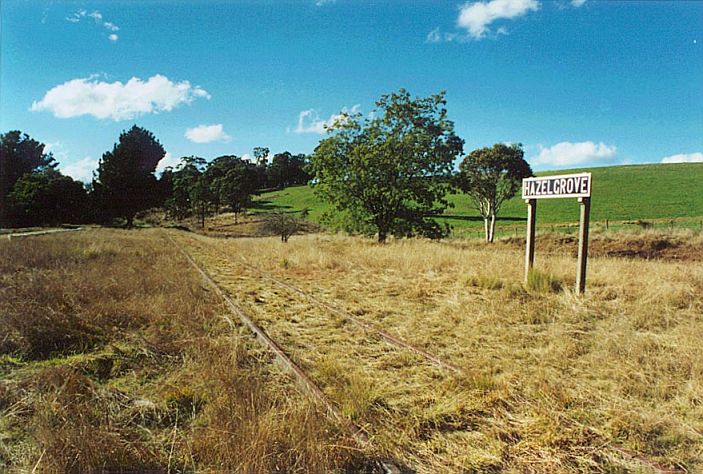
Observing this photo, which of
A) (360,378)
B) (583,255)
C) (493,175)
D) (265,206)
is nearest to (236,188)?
(265,206)

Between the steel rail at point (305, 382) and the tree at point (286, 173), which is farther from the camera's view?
the tree at point (286, 173)

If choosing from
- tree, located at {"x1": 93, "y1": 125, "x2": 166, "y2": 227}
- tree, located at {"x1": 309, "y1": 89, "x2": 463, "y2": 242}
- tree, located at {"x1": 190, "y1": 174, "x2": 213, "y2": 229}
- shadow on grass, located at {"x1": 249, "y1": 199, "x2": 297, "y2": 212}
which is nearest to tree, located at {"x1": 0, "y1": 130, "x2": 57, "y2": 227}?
tree, located at {"x1": 93, "y1": 125, "x2": 166, "y2": 227}

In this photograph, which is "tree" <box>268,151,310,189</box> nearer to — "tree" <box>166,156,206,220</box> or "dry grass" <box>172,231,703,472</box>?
"tree" <box>166,156,206,220</box>

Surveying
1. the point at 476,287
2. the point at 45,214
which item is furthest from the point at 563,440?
the point at 45,214

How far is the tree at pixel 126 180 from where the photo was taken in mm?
56406

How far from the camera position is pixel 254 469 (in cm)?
276

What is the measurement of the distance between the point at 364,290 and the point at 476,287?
246 centimetres

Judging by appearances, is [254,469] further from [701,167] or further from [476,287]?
[701,167]

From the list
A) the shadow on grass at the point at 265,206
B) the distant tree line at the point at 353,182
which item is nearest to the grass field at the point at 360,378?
the distant tree line at the point at 353,182

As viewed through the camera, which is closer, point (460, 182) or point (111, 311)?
point (111, 311)

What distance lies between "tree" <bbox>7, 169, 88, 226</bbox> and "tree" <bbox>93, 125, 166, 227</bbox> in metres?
2.78

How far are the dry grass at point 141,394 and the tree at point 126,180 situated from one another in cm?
5348

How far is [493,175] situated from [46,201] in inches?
1920

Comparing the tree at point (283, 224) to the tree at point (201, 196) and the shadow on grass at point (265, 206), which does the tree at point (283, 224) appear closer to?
the tree at point (201, 196)
